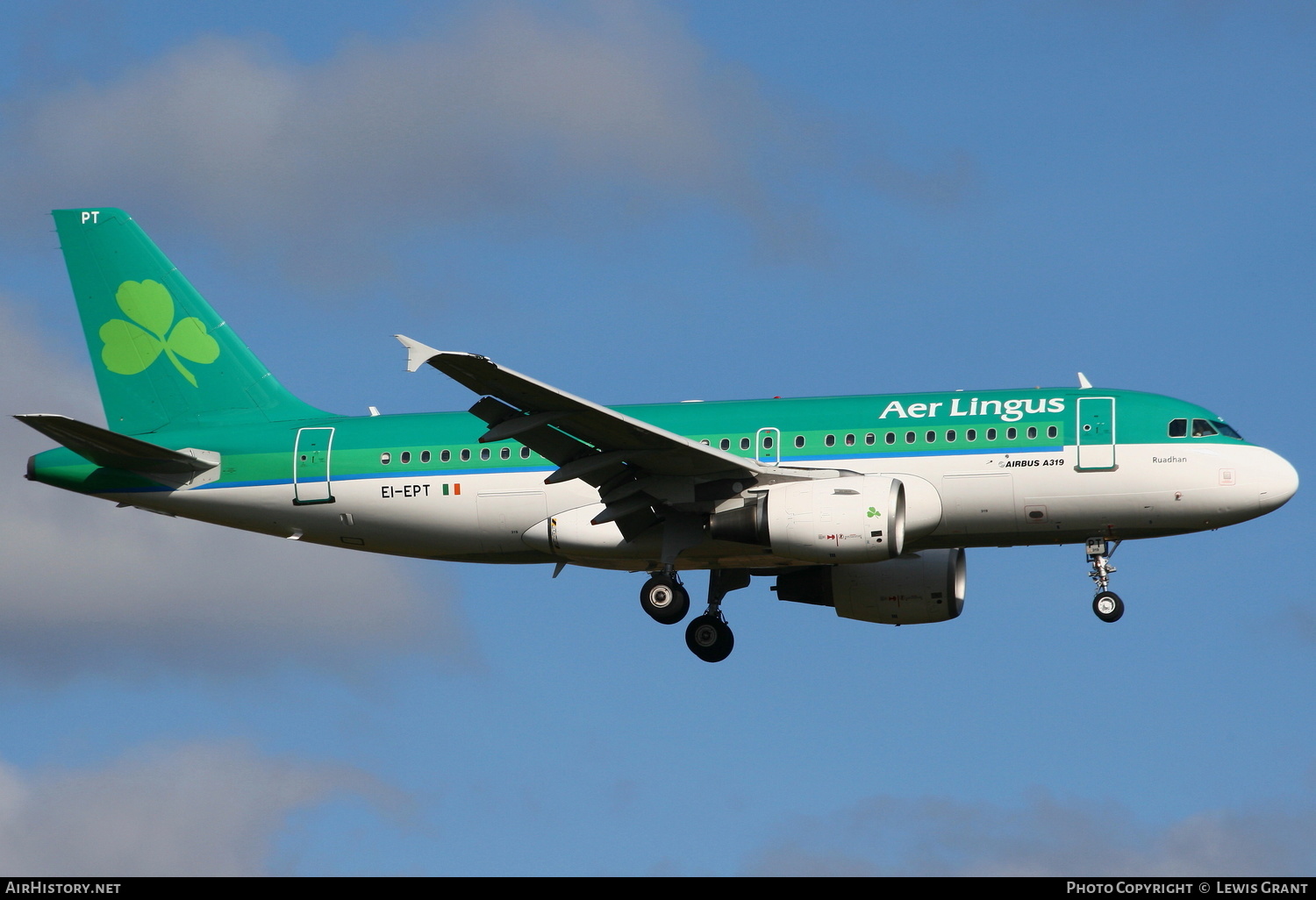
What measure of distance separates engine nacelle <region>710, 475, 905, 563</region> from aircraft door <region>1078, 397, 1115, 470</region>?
12.3 ft

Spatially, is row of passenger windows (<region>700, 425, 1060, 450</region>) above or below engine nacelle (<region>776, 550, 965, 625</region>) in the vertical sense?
above

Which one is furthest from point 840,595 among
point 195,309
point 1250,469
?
point 195,309

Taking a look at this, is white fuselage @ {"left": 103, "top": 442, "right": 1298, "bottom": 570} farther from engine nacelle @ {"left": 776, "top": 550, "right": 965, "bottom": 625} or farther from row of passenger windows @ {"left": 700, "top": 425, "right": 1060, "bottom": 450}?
engine nacelle @ {"left": 776, "top": 550, "right": 965, "bottom": 625}

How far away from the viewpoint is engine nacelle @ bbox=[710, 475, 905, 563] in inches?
1406

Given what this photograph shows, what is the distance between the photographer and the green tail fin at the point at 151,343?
139 feet

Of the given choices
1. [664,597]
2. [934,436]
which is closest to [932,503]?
[934,436]

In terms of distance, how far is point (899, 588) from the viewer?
41.3 metres

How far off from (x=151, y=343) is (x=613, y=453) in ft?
43.1

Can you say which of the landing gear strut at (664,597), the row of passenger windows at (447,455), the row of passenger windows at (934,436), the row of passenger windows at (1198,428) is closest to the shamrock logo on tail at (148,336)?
the row of passenger windows at (447,455)

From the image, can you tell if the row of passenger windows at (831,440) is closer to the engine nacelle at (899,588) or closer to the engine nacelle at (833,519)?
the engine nacelle at (833,519)

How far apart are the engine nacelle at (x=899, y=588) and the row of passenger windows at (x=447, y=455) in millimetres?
Result: 7555

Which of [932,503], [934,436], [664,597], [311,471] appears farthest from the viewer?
[311,471]

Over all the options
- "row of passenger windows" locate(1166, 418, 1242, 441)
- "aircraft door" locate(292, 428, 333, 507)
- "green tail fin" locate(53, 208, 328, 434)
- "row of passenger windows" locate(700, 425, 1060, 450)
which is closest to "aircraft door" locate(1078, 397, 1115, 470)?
"row of passenger windows" locate(700, 425, 1060, 450)

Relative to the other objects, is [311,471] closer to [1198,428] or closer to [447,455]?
[447,455]
